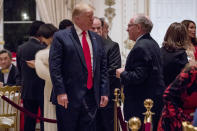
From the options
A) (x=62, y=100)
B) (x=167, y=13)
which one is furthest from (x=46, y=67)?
(x=167, y=13)

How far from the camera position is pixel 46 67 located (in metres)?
4.70

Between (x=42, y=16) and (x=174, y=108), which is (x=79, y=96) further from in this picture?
(x=42, y=16)

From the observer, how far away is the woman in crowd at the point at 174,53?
173 inches

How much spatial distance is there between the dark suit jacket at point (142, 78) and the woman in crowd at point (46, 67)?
105 centimetres

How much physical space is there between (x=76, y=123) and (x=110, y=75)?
3.57ft

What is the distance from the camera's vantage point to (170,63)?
4398mm

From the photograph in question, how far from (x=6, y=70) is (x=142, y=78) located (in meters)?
3.34

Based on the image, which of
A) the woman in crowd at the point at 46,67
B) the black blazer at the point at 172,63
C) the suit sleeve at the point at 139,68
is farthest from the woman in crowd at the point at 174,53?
the woman in crowd at the point at 46,67

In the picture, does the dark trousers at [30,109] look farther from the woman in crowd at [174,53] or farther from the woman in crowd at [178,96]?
the woman in crowd at [178,96]

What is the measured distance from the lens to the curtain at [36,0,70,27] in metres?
9.18

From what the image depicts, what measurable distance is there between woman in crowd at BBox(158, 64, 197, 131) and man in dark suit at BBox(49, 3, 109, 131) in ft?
4.42

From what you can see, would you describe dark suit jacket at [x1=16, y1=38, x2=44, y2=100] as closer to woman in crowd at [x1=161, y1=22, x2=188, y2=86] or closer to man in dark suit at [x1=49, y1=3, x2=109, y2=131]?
man in dark suit at [x1=49, y1=3, x2=109, y2=131]

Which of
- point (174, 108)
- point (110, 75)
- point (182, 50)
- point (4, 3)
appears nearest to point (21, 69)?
point (110, 75)

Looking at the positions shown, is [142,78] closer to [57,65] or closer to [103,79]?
[103,79]
